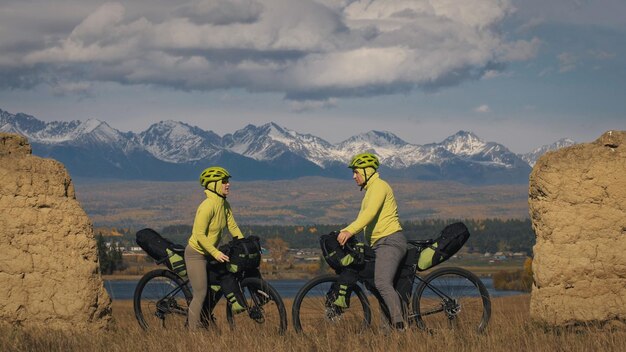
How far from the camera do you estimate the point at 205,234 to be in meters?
12.7

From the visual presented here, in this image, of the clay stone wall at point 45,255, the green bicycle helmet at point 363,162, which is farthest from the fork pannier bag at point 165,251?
the green bicycle helmet at point 363,162

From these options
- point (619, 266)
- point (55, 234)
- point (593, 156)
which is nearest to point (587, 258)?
point (619, 266)

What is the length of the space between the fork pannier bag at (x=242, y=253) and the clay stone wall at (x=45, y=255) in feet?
6.03

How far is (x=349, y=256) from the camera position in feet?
40.1

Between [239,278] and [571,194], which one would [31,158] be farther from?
[571,194]

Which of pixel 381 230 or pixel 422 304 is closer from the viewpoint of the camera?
pixel 381 230

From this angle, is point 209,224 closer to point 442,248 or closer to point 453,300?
point 442,248

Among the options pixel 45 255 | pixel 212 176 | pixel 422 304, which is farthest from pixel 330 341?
pixel 45 255

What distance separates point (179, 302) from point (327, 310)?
Result: 7.66ft

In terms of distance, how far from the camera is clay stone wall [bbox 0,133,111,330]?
43.0 feet

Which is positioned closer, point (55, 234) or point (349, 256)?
point (349, 256)

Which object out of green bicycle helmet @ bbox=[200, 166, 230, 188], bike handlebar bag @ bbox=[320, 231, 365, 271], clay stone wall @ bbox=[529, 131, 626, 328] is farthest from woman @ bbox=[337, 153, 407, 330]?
clay stone wall @ bbox=[529, 131, 626, 328]

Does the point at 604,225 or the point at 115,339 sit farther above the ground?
the point at 604,225

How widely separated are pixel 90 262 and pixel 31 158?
1616mm
